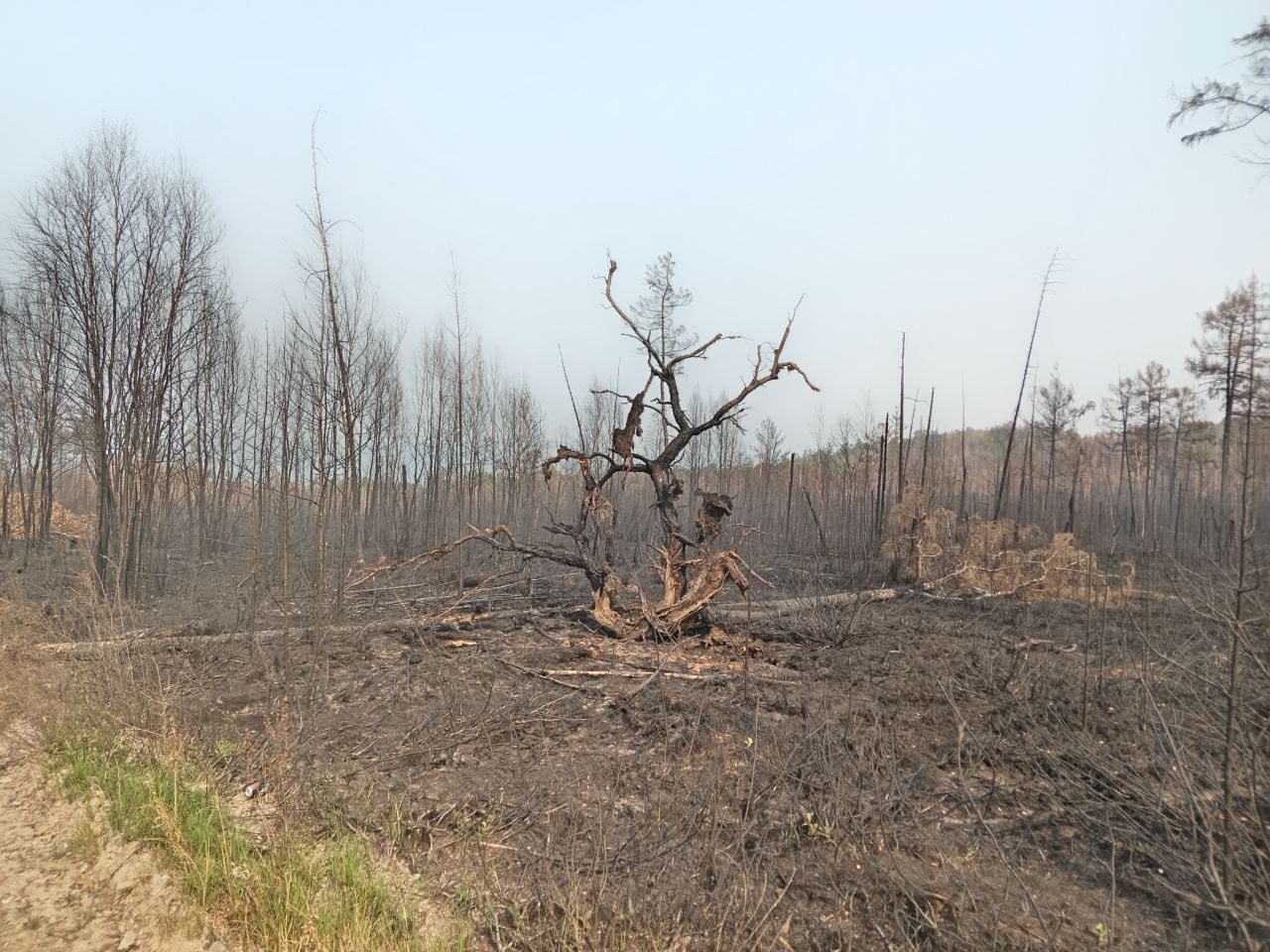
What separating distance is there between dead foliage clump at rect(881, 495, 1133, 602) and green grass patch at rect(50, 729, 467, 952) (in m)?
9.17

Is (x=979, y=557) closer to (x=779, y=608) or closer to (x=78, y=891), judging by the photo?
(x=779, y=608)

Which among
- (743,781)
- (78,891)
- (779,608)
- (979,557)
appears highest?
(979,557)

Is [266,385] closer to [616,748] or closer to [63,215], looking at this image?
[63,215]

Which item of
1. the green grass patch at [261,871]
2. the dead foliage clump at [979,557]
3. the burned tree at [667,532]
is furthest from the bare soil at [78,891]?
the dead foliage clump at [979,557]

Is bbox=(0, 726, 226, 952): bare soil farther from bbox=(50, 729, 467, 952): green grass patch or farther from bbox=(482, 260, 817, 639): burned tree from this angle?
bbox=(482, 260, 817, 639): burned tree

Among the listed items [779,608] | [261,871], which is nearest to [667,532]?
[779,608]

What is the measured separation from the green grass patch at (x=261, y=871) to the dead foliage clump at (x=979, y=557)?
30.1 ft

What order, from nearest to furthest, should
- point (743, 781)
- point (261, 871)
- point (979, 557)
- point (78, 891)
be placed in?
1. point (261, 871)
2. point (78, 891)
3. point (743, 781)
4. point (979, 557)

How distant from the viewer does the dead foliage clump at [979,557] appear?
35.8 feet

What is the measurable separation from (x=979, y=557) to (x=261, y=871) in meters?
12.1

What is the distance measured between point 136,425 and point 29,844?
8408 mm

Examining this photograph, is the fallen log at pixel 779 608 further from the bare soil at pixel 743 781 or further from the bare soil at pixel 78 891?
the bare soil at pixel 78 891

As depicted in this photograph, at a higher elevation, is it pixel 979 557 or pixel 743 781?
pixel 979 557

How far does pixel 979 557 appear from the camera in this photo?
1243 centimetres
